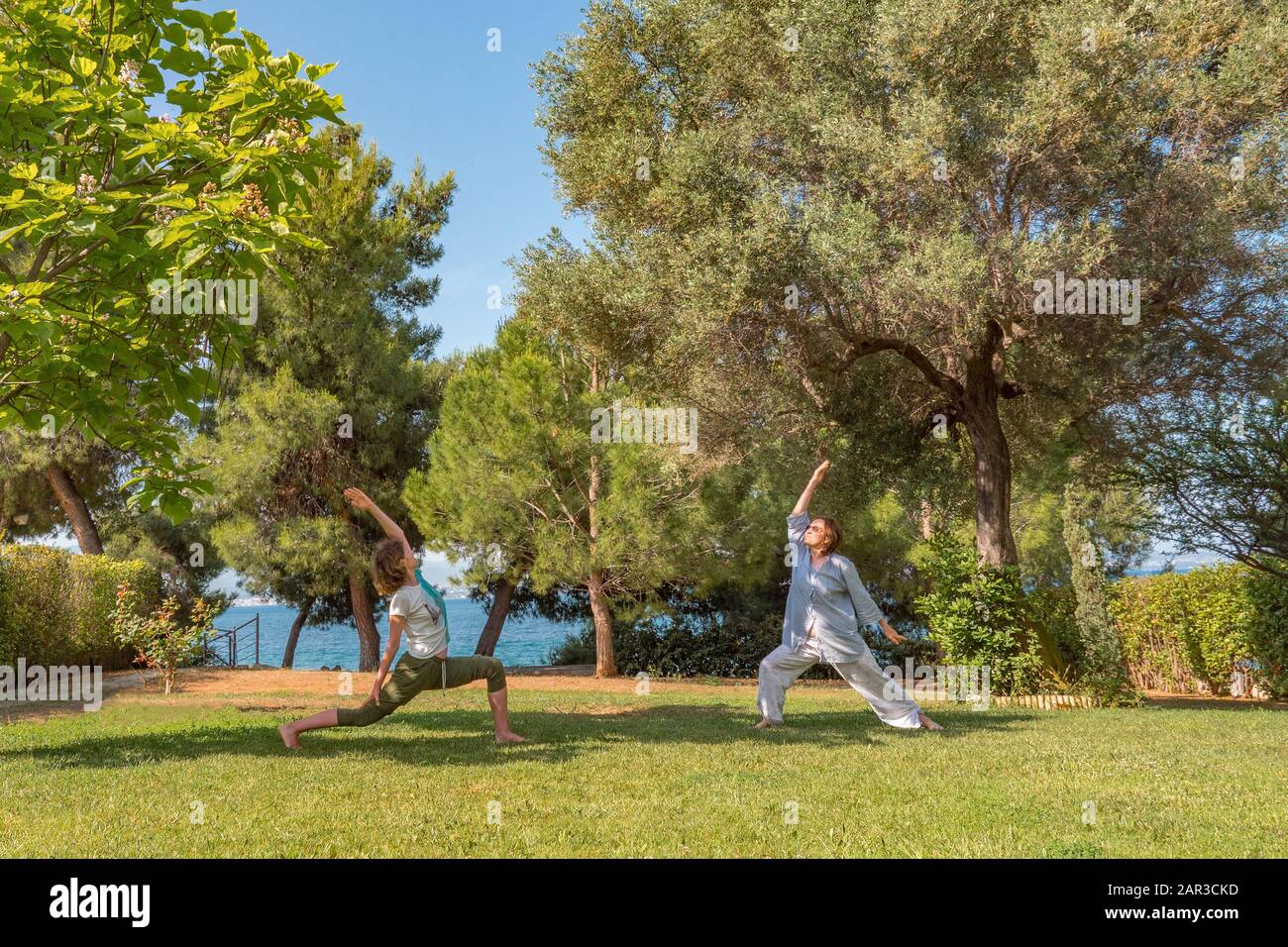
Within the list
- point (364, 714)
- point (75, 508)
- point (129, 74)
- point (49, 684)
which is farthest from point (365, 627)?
point (129, 74)

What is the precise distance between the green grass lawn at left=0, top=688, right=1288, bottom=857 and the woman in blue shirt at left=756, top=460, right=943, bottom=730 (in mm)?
428

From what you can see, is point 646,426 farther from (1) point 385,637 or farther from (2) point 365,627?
(1) point 385,637

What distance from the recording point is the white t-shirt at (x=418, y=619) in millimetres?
7523

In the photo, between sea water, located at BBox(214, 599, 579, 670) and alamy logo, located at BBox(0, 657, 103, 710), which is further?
sea water, located at BBox(214, 599, 579, 670)

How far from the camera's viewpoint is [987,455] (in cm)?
1486

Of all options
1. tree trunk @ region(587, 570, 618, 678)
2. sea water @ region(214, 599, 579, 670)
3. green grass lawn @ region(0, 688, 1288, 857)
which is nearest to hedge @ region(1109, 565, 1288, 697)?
green grass lawn @ region(0, 688, 1288, 857)

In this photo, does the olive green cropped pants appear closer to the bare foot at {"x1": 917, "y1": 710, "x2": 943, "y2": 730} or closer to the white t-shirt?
the white t-shirt

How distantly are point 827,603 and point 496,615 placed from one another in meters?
18.9

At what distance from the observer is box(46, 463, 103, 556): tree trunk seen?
2500cm
